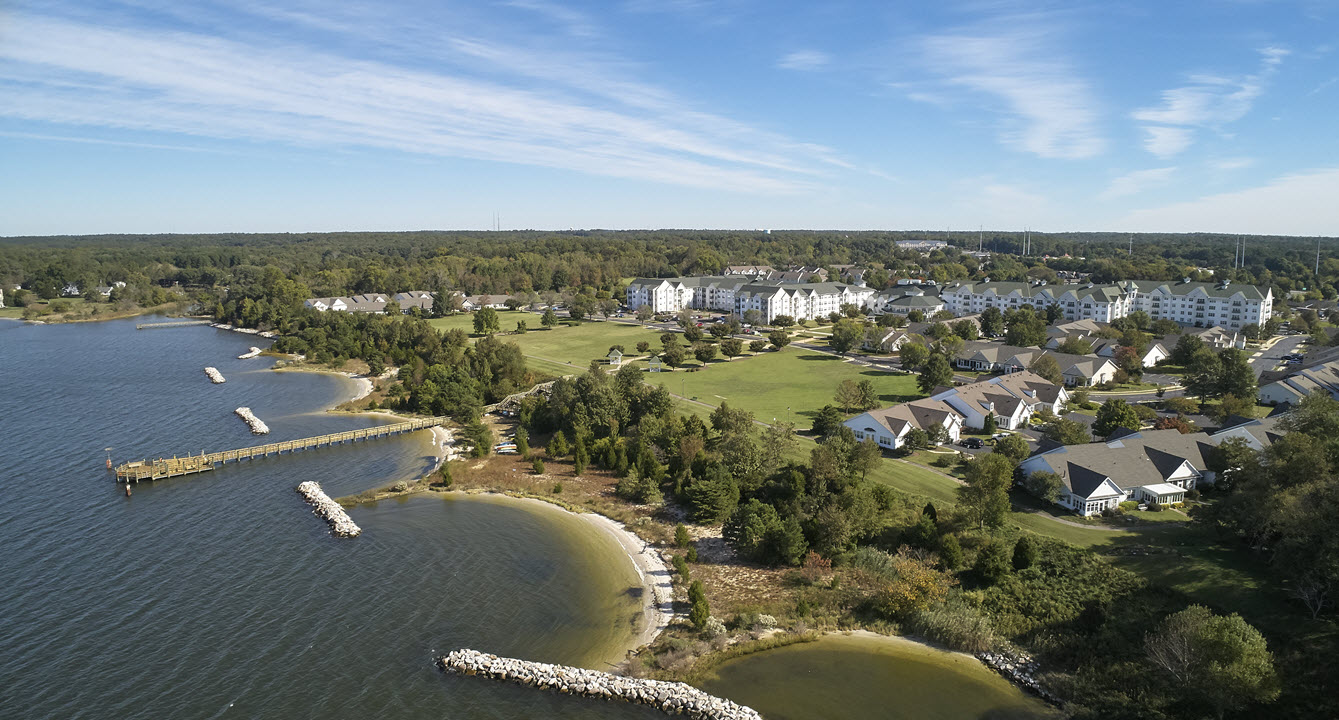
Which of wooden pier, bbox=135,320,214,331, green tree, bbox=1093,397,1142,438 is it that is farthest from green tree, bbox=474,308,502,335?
green tree, bbox=1093,397,1142,438

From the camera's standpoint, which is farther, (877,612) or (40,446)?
(40,446)

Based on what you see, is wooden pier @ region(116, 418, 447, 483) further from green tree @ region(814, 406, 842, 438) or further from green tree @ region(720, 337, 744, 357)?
green tree @ region(720, 337, 744, 357)

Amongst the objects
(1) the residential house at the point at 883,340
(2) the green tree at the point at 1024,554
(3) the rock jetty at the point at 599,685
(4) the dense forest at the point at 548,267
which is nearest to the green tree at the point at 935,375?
(1) the residential house at the point at 883,340

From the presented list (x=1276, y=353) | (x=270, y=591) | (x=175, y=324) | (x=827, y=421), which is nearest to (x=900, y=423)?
(x=827, y=421)

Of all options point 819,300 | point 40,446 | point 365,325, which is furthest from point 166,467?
point 819,300

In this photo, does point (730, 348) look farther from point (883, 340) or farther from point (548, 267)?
point (548, 267)

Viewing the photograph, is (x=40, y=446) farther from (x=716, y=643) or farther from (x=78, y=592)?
(x=716, y=643)

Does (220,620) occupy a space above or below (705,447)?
below
